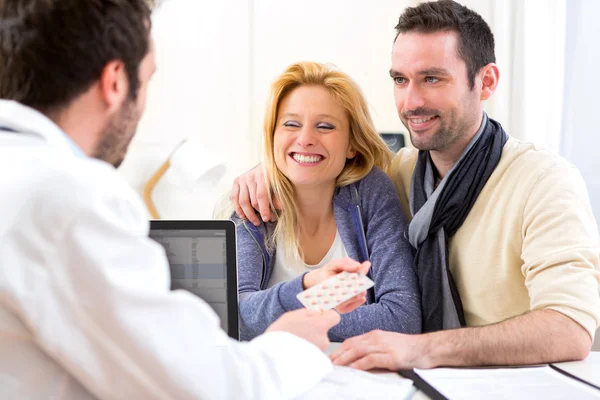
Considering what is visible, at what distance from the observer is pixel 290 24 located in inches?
133

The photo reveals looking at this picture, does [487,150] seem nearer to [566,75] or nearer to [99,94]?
[566,75]

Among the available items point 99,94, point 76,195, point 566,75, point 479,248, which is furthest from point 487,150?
point 76,195

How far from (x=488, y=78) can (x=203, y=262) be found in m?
1.08

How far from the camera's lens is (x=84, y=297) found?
0.74 meters

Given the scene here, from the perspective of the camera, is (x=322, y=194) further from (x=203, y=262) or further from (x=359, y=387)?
(x=359, y=387)

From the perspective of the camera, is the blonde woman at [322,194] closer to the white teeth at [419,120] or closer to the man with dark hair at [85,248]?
the white teeth at [419,120]

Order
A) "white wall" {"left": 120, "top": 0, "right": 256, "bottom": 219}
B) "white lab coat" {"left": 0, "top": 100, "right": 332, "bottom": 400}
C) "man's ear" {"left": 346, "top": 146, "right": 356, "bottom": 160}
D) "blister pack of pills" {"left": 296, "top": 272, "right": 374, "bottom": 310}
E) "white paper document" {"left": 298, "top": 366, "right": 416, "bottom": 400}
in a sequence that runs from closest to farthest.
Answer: "white lab coat" {"left": 0, "top": 100, "right": 332, "bottom": 400}
"white paper document" {"left": 298, "top": 366, "right": 416, "bottom": 400}
"blister pack of pills" {"left": 296, "top": 272, "right": 374, "bottom": 310}
"man's ear" {"left": 346, "top": 146, "right": 356, "bottom": 160}
"white wall" {"left": 120, "top": 0, "right": 256, "bottom": 219}

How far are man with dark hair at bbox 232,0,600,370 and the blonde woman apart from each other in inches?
2.7

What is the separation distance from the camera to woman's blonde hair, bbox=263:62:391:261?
1.97 m

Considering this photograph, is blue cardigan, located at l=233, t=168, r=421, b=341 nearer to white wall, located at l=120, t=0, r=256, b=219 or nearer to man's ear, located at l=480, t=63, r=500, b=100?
man's ear, located at l=480, t=63, r=500, b=100

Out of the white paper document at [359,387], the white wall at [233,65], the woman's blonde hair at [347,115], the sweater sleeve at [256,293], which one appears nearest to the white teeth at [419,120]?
the woman's blonde hair at [347,115]

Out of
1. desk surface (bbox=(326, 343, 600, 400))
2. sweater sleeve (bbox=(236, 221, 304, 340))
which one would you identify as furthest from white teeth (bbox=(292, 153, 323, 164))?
desk surface (bbox=(326, 343, 600, 400))

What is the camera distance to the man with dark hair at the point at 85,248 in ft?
2.37

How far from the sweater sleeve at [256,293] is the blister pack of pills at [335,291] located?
0.26 meters
